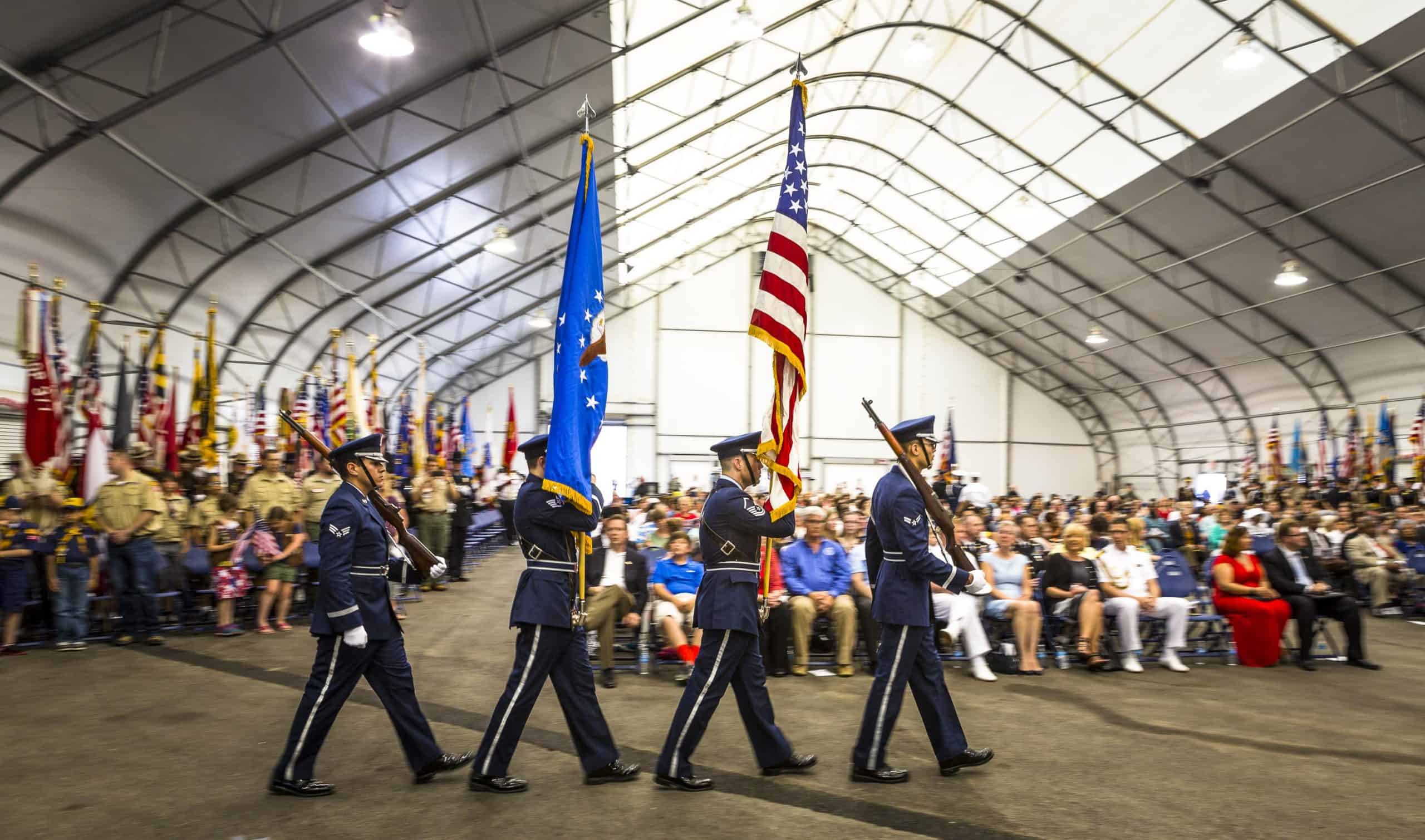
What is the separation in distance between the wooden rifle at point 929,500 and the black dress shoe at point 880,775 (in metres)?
1.03

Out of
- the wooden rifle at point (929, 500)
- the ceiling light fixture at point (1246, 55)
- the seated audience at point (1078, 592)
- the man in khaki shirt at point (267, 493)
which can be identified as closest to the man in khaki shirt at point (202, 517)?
the man in khaki shirt at point (267, 493)

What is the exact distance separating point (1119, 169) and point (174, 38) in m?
15.1

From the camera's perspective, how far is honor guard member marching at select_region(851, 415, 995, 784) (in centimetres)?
397

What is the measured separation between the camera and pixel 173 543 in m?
7.65

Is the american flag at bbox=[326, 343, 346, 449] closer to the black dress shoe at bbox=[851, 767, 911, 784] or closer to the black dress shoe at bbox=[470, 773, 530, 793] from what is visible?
the black dress shoe at bbox=[470, 773, 530, 793]

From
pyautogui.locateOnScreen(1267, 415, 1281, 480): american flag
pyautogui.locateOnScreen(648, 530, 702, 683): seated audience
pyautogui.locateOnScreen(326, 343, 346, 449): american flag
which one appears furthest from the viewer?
pyautogui.locateOnScreen(1267, 415, 1281, 480): american flag

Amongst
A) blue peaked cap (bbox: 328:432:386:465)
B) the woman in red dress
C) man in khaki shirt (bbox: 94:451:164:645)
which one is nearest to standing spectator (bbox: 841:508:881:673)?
the woman in red dress

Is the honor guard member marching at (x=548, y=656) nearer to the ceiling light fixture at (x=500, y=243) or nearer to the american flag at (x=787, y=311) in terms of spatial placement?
the american flag at (x=787, y=311)

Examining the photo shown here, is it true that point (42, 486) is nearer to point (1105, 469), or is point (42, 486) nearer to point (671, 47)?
point (671, 47)

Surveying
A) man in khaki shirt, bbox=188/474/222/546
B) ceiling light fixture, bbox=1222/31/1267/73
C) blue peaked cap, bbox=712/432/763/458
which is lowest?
man in khaki shirt, bbox=188/474/222/546

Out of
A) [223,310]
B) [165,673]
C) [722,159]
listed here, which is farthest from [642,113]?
[165,673]

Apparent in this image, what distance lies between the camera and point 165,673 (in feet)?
20.0

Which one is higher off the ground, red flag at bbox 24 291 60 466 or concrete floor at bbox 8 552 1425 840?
red flag at bbox 24 291 60 466

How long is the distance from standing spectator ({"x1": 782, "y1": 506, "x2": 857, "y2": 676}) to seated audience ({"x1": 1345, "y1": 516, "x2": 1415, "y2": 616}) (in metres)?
7.62
